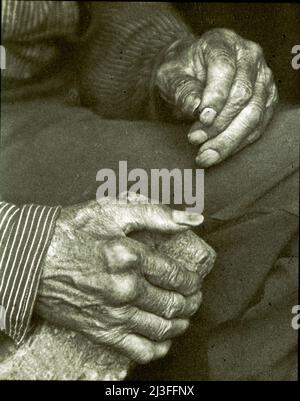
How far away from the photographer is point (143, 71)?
1.01 meters

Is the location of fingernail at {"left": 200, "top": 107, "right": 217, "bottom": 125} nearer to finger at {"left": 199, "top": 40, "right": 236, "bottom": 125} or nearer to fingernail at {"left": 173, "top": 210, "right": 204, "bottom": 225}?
finger at {"left": 199, "top": 40, "right": 236, "bottom": 125}

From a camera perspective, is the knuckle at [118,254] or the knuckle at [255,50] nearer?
the knuckle at [118,254]

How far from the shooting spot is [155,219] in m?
0.77

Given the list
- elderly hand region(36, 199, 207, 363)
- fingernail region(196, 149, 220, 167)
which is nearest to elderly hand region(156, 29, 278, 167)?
fingernail region(196, 149, 220, 167)

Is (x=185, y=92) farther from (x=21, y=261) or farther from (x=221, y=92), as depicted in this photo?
(x=21, y=261)

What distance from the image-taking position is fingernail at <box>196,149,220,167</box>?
0.81m

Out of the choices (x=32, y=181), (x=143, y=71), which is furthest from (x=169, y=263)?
(x=143, y=71)

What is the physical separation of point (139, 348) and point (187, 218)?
173 millimetres

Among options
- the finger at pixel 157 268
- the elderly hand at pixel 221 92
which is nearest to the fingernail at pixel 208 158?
the elderly hand at pixel 221 92

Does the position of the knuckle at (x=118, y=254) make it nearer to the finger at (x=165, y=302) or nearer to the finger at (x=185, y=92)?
the finger at (x=165, y=302)

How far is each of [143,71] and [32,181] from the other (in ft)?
0.90

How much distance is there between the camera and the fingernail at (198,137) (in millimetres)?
811

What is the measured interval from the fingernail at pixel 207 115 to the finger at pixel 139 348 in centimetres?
29
